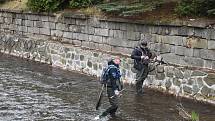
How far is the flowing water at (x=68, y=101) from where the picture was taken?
1377 centimetres

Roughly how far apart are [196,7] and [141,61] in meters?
2.63

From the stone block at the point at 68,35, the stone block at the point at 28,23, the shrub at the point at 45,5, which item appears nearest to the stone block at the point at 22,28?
the stone block at the point at 28,23

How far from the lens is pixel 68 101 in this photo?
1570 cm

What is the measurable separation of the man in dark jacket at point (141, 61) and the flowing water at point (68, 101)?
1.53ft

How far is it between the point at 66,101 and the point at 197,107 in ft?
13.7

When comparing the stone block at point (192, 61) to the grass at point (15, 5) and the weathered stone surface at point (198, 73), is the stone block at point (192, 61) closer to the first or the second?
the weathered stone surface at point (198, 73)

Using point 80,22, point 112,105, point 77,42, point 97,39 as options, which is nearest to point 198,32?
point 112,105

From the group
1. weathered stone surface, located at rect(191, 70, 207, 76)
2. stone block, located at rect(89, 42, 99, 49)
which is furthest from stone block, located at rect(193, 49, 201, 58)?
stone block, located at rect(89, 42, 99, 49)

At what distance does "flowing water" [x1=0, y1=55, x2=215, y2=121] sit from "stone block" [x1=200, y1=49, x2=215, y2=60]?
155cm

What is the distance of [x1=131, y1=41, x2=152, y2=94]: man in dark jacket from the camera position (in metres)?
16.7

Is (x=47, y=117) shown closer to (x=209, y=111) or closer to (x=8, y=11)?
(x=209, y=111)

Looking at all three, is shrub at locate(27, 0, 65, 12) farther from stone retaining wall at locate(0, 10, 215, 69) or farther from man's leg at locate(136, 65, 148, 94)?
man's leg at locate(136, 65, 148, 94)

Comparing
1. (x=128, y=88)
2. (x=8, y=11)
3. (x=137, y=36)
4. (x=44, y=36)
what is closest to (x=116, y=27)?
(x=137, y=36)

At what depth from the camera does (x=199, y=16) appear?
16281 mm
